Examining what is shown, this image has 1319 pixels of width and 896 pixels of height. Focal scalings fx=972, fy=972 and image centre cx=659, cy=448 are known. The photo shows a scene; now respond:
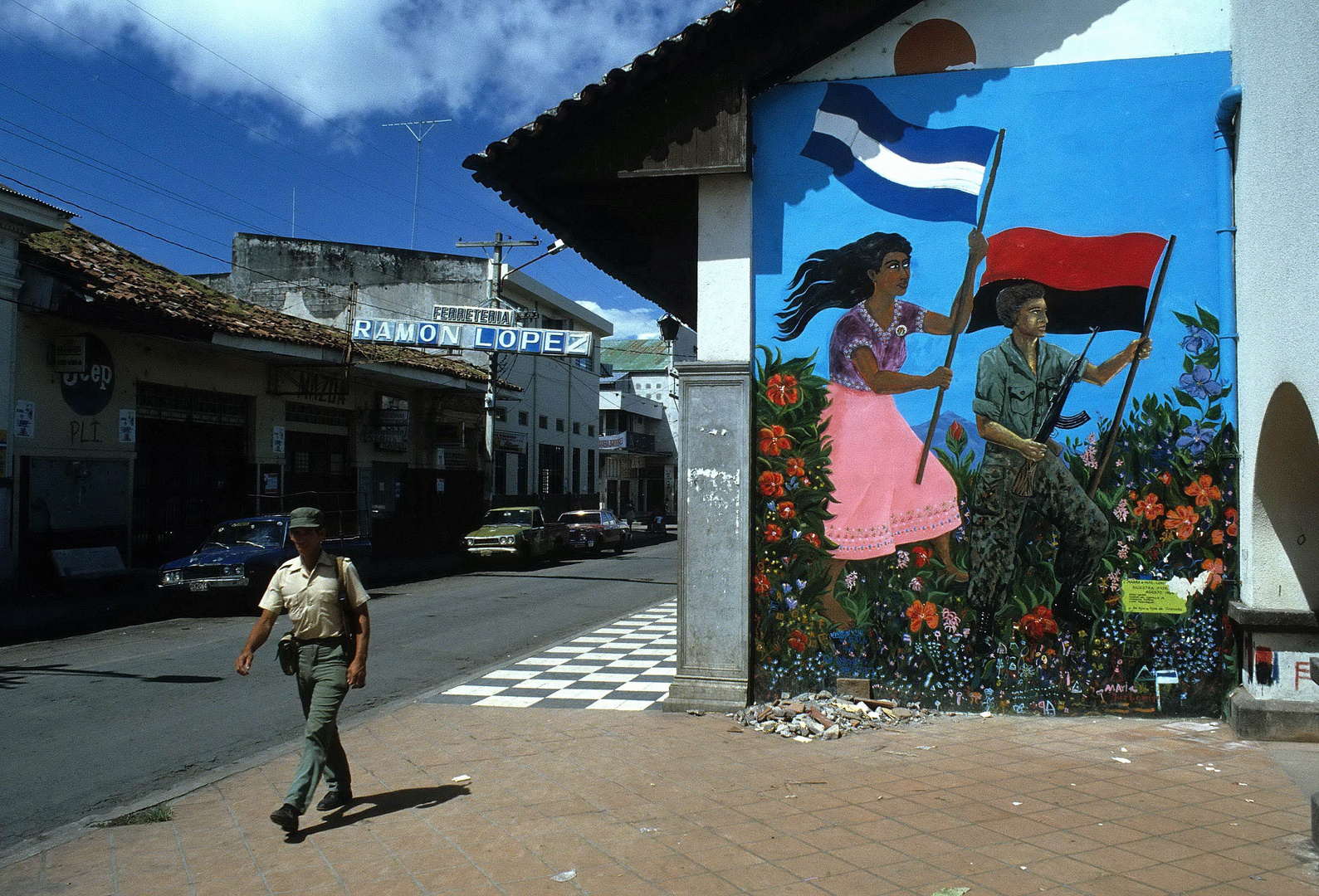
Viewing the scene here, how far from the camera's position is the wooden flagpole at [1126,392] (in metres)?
7.19

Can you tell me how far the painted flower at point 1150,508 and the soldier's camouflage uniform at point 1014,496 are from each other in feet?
0.90

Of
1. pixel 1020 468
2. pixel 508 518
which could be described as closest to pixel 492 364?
pixel 508 518

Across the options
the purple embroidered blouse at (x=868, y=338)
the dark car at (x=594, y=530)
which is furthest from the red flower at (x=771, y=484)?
the dark car at (x=594, y=530)

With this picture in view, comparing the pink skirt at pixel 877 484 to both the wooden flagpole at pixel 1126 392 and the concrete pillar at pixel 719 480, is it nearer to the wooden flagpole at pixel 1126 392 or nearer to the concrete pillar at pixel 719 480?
the concrete pillar at pixel 719 480

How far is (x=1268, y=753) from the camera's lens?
6227mm

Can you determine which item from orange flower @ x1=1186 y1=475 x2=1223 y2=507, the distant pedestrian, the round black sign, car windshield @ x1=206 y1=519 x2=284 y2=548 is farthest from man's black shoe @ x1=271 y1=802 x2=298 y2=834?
the round black sign

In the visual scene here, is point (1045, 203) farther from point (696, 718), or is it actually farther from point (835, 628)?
point (696, 718)

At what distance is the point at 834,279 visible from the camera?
764 cm

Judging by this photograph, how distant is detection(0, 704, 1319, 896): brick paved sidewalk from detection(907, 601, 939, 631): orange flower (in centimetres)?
76

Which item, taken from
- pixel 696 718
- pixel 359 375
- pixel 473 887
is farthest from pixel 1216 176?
pixel 359 375

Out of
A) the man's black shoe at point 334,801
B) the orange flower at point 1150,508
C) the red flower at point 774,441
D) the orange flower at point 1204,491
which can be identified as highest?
the red flower at point 774,441

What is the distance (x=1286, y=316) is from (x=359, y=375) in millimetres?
23692

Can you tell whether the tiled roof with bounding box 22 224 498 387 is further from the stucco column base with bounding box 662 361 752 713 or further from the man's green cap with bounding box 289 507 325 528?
the man's green cap with bounding box 289 507 325 528

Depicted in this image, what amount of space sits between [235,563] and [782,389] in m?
10.7
